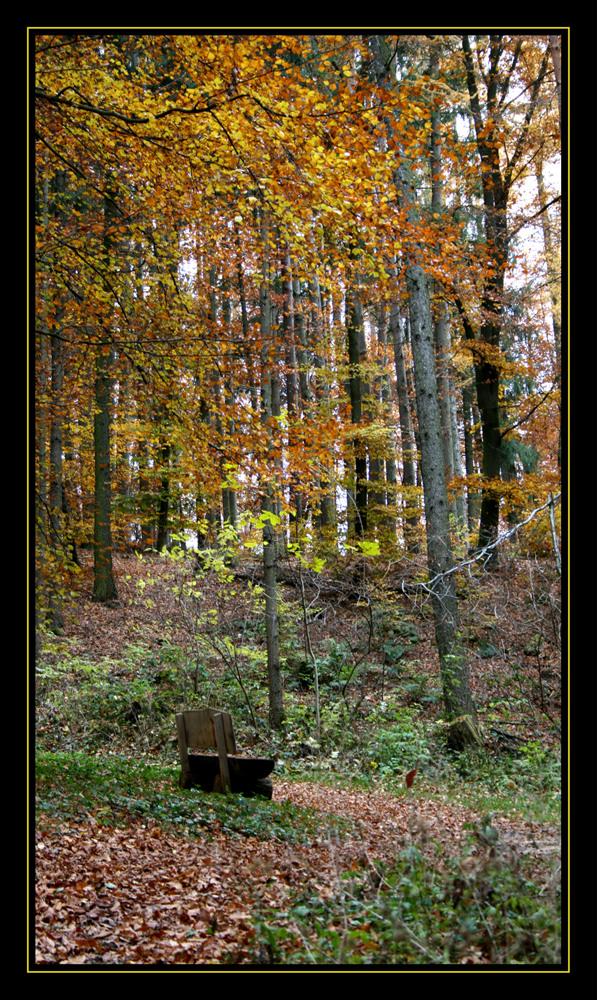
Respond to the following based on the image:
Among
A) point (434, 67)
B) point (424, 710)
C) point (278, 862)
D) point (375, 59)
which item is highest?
point (434, 67)

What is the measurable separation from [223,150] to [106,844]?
6009mm

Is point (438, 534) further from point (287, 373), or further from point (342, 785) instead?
point (287, 373)

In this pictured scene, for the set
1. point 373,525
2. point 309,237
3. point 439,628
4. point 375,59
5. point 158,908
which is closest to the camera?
point 158,908

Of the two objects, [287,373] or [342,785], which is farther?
[287,373]

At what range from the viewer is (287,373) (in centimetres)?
1191

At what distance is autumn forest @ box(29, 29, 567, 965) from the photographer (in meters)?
5.43

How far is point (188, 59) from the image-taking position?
573 centimetres

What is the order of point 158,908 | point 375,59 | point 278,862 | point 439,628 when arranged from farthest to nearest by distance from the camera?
point 375,59
point 439,628
point 278,862
point 158,908

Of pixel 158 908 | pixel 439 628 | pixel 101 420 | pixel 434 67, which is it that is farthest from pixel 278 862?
pixel 434 67

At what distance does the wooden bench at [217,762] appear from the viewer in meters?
6.45

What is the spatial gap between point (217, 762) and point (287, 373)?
24.4 feet

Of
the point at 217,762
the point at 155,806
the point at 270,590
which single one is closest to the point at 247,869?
the point at 155,806

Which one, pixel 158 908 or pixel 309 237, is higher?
pixel 309 237
